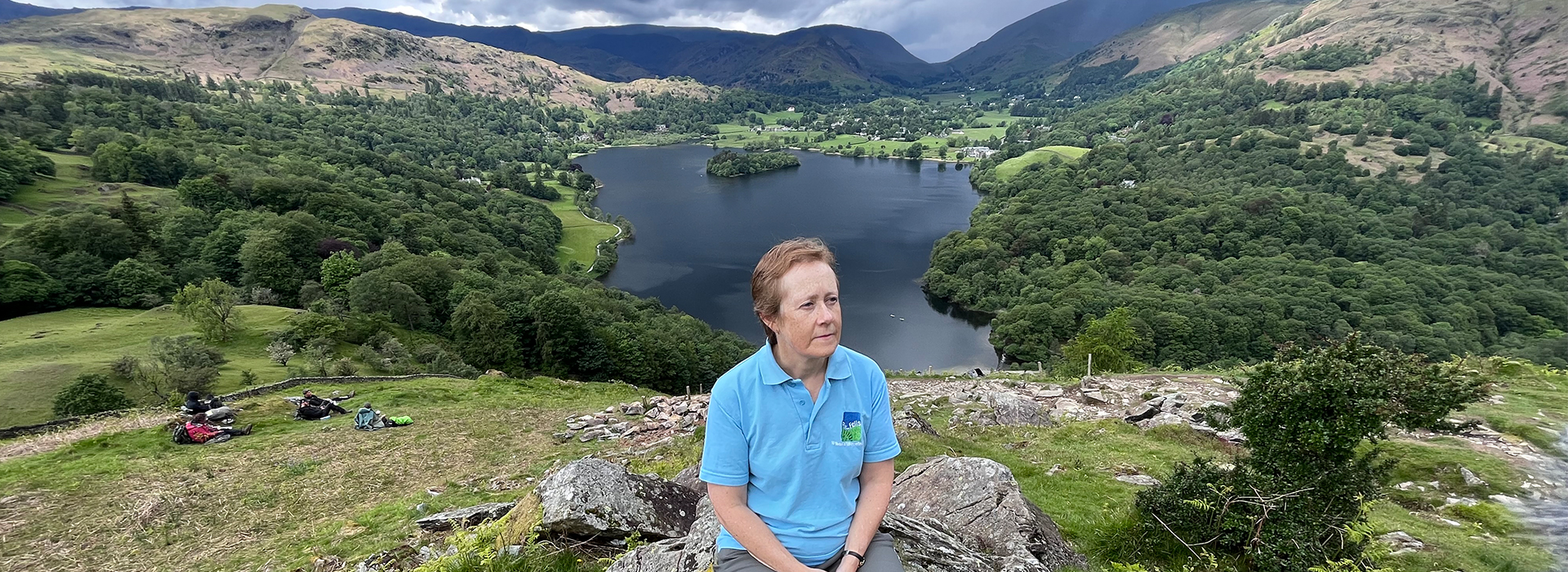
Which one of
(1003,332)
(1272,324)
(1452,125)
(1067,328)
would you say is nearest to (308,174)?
(1003,332)

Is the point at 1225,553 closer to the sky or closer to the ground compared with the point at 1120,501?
closer to the sky

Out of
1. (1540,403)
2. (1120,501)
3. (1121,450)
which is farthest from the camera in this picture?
(1540,403)

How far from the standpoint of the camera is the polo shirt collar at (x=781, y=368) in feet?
10.3

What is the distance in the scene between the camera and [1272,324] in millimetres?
55500

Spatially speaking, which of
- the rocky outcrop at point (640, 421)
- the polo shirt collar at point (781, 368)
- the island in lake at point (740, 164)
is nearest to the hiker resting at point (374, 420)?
the rocky outcrop at point (640, 421)

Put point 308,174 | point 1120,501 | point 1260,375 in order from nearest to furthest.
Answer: point 1260,375
point 1120,501
point 308,174

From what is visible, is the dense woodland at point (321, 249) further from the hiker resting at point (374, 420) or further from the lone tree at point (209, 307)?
the hiker resting at point (374, 420)

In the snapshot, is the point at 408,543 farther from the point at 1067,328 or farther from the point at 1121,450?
the point at 1067,328

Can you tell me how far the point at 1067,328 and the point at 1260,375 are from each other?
54.6 meters

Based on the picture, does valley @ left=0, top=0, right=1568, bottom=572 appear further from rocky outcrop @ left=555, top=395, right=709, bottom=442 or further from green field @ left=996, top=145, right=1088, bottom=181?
green field @ left=996, top=145, right=1088, bottom=181

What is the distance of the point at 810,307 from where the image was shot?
9.98 ft

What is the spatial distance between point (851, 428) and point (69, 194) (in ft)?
286

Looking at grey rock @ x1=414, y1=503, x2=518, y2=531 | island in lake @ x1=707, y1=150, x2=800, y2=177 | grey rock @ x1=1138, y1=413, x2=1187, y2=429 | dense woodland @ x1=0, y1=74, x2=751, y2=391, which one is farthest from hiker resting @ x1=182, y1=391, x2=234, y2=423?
island in lake @ x1=707, y1=150, x2=800, y2=177

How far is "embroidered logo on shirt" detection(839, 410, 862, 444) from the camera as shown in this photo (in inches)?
130
